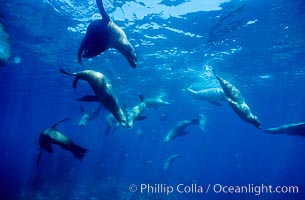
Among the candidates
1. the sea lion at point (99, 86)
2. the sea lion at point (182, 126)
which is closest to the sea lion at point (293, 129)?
the sea lion at point (182, 126)

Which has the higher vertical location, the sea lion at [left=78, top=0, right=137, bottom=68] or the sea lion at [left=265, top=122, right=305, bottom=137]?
the sea lion at [left=78, top=0, right=137, bottom=68]

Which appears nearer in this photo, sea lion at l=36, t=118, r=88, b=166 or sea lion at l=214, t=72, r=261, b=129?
sea lion at l=36, t=118, r=88, b=166

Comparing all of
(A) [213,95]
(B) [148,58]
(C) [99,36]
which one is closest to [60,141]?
(C) [99,36]

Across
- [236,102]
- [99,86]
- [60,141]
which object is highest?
[99,86]

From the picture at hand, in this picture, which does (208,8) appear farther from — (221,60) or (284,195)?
(284,195)

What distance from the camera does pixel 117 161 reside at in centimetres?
3662

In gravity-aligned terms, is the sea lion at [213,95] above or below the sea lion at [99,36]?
below

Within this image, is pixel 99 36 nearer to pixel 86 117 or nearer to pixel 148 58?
pixel 86 117

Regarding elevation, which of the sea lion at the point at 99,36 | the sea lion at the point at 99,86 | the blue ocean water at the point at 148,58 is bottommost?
the blue ocean water at the point at 148,58

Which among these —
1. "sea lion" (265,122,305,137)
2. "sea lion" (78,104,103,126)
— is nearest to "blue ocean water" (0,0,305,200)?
"sea lion" (78,104,103,126)

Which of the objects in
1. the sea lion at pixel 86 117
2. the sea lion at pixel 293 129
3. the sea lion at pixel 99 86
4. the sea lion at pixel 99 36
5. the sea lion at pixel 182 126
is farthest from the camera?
the sea lion at pixel 182 126

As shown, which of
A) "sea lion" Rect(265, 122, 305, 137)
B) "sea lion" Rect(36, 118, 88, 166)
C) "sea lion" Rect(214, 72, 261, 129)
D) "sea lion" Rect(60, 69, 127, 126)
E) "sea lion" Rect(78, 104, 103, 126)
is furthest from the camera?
"sea lion" Rect(78, 104, 103, 126)

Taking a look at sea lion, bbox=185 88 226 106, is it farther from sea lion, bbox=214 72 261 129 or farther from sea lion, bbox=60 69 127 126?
sea lion, bbox=60 69 127 126

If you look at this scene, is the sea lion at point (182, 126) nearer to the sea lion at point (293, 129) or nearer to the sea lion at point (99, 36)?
the sea lion at point (293, 129)
